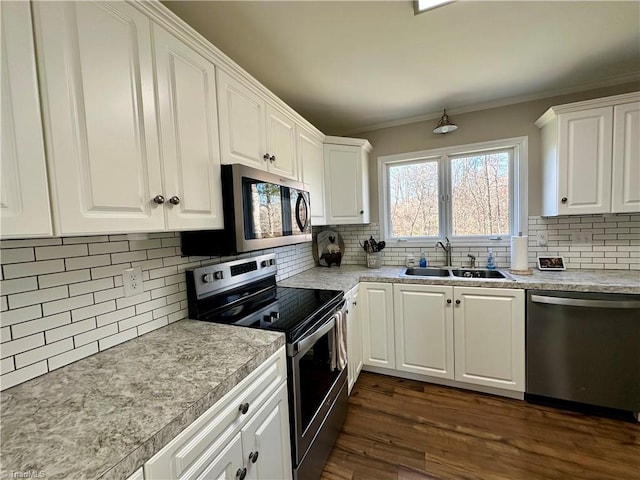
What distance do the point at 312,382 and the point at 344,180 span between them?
6.03 feet

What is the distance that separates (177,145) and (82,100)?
323 millimetres

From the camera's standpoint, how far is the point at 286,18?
4.57ft

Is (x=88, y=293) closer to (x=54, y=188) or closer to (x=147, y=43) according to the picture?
(x=54, y=188)

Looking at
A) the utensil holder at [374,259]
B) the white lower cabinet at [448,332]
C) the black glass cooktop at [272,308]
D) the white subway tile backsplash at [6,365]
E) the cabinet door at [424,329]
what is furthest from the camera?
the utensil holder at [374,259]

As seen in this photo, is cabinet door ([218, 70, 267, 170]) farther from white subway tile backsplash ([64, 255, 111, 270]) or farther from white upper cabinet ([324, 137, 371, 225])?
white upper cabinet ([324, 137, 371, 225])

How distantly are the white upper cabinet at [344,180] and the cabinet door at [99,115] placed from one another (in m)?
1.78

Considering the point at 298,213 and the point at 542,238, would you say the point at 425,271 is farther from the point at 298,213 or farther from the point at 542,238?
the point at 298,213

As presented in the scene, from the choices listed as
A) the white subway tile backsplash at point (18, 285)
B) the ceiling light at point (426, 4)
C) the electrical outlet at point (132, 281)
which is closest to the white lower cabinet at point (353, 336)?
the electrical outlet at point (132, 281)

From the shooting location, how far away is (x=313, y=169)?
236cm

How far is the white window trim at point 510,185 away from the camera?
2430 millimetres

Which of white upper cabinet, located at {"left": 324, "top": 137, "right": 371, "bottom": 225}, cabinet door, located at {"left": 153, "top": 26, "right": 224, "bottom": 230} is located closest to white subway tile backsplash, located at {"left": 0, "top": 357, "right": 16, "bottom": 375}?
cabinet door, located at {"left": 153, "top": 26, "right": 224, "bottom": 230}

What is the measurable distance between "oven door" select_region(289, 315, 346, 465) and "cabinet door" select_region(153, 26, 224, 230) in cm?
75

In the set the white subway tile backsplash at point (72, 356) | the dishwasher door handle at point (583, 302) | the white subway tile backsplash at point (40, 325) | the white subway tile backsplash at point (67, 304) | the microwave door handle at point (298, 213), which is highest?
the microwave door handle at point (298, 213)

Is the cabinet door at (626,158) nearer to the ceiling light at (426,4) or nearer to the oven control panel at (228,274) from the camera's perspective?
the ceiling light at (426,4)
